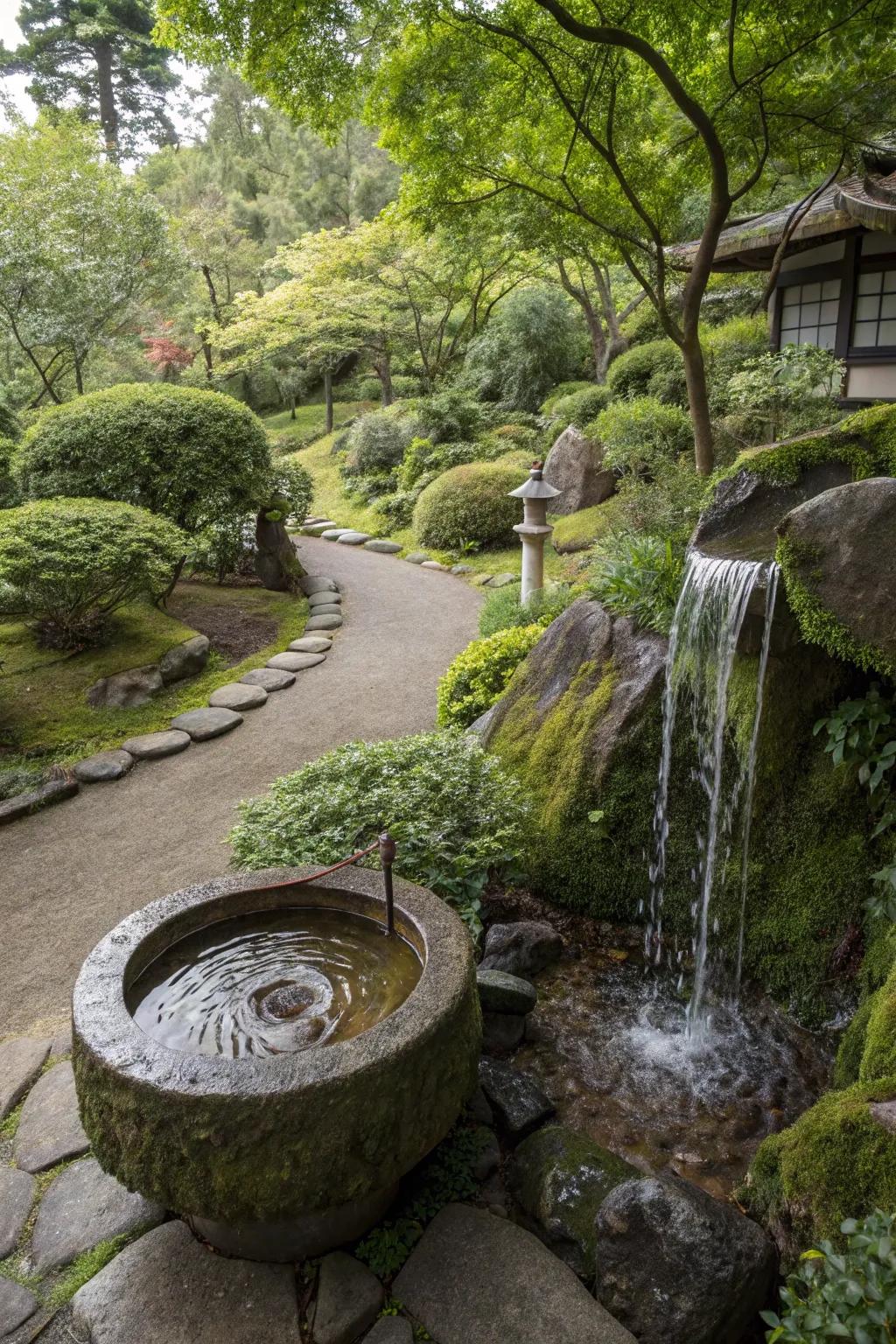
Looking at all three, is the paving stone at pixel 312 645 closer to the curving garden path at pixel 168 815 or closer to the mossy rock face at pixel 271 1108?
the curving garden path at pixel 168 815

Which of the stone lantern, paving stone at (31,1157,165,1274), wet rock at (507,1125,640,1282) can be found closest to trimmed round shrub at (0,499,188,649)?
the stone lantern

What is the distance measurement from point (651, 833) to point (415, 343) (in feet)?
63.2

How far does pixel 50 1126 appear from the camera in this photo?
134 inches

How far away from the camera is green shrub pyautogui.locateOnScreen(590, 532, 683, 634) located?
494cm

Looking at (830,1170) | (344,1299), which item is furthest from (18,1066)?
(830,1170)

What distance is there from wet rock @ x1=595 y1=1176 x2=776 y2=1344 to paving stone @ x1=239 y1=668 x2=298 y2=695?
6.51m

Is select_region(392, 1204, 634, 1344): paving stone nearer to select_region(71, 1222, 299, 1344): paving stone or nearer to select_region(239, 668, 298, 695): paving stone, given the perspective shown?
select_region(71, 1222, 299, 1344): paving stone

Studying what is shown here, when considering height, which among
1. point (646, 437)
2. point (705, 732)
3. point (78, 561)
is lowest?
point (705, 732)

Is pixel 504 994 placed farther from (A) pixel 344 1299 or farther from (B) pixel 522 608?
(B) pixel 522 608

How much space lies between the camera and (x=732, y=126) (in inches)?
241

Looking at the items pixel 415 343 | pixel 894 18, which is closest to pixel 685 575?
pixel 894 18

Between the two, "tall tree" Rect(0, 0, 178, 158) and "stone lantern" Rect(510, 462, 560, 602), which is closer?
"stone lantern" Rect(510, 462, 560, 602)

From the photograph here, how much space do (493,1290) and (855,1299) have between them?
1352 millimetres

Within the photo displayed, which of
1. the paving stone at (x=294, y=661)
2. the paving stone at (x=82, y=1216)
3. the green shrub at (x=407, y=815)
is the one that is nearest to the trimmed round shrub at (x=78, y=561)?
the paving stone at (x=294, y=661)
